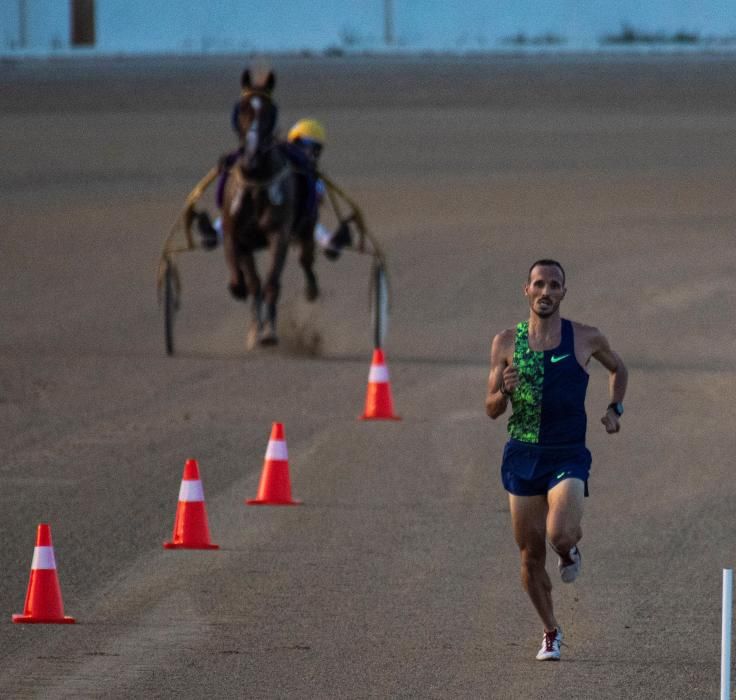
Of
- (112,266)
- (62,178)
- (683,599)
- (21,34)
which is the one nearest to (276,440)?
(683,599)

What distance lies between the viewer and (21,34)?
43.5 m

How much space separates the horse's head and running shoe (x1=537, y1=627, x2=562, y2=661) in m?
9.91

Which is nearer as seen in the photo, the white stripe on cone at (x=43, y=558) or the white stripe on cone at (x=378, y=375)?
the white stripe on cone at (x=43, y=558)

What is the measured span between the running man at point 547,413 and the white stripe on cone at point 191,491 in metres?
2.52

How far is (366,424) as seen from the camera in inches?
587

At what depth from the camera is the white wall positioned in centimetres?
4334

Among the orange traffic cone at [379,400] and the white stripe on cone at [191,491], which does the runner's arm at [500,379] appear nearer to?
the white stripe on cone at [191,491]

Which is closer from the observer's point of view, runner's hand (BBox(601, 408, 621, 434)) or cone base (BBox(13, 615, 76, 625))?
runner's hand (BBox(601, 408, 621, 434))

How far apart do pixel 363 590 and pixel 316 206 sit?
958cm

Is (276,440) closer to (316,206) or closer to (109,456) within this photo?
(109,456)

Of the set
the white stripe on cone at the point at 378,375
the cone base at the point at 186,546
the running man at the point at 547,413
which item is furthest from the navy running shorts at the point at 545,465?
the white stripe on cone at the point at 378,375

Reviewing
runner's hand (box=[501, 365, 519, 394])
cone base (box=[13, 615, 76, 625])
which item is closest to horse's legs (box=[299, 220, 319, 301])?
cone base (box=[13, 615, 76, 625])

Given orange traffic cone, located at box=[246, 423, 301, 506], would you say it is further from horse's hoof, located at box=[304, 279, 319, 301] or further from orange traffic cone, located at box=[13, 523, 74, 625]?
horse's hoof, located at box=[304, 279, 319, 301]

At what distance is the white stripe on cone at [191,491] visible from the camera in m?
10.4
